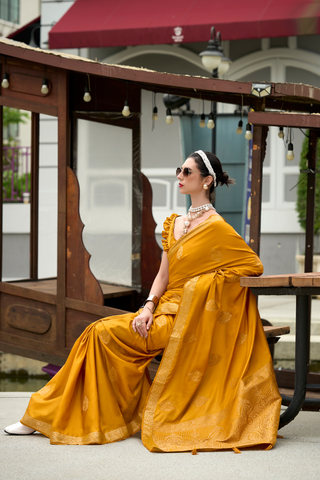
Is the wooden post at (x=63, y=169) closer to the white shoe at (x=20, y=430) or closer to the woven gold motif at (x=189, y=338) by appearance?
the white shoe at (x=20, y=430)

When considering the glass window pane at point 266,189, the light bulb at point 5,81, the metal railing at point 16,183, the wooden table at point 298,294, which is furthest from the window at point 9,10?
the wooden table at point 298,294

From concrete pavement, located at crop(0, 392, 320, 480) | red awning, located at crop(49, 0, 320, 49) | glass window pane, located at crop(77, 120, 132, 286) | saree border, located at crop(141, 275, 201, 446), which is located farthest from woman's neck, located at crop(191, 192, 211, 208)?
red awning, located at crop(49, 0, 320, 49)

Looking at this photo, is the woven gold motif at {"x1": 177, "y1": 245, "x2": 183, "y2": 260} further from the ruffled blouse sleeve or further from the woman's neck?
the woman's neck

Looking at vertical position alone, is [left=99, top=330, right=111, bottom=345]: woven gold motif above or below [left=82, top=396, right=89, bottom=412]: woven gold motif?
above

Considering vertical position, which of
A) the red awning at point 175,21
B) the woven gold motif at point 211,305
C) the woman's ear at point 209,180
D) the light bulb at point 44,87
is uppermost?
the red awning at point 175,21

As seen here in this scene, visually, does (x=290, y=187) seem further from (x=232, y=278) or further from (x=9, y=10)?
(x=9, y=10)

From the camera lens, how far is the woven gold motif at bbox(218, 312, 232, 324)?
3.28 m

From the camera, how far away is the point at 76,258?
4.60 m

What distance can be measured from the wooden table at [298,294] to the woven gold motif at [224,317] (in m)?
0.18

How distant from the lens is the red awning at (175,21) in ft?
27.0

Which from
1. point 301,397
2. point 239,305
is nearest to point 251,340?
point 239,305

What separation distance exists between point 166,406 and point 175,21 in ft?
22.4

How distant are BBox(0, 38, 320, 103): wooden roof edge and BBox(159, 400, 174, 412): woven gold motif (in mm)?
1879

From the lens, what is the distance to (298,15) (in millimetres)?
8172
